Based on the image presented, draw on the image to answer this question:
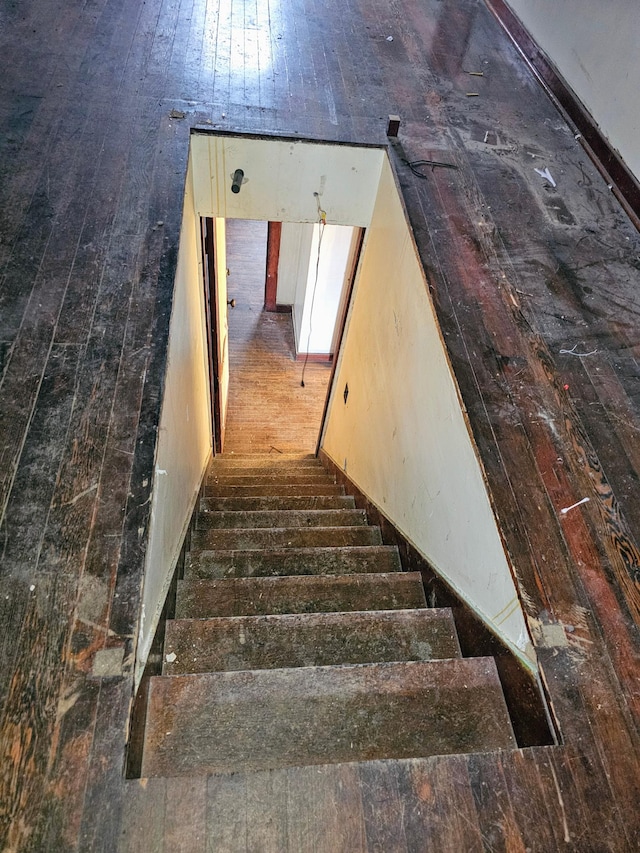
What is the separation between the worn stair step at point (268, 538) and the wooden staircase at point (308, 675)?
0.88 ft

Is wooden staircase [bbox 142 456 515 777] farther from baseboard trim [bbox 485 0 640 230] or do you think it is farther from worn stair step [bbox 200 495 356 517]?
baseboard trim [bbox 485 0 640 230]

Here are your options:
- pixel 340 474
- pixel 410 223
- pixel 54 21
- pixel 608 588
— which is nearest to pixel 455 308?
pixel 410 223

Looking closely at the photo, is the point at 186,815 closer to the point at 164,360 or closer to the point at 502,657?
the point at 502,657

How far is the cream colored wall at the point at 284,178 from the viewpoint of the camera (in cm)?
277

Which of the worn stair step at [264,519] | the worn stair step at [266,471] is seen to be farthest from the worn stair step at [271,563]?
the worn stair step at [266,471]

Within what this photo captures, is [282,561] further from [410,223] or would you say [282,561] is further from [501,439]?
[410,223]

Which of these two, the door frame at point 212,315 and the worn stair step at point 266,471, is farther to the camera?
the worn stair step at point 266,471

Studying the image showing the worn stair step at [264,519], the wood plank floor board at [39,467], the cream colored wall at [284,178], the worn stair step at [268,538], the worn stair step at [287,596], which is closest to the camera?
the wood plank floor board at [39,467]

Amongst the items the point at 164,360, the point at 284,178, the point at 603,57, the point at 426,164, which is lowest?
the point at 284,178

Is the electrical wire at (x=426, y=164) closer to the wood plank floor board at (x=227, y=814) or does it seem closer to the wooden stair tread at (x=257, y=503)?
the wooden stair tread at (x=257, y=503)

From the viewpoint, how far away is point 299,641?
1572mm

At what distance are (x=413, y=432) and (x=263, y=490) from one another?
5.55 ft

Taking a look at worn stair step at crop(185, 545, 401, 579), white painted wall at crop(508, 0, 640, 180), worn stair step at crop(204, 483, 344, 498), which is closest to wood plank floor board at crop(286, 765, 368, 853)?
worn stair step at crop(185, 545, 401, 579)

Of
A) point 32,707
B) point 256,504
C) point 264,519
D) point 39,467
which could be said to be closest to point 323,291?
point 256,504
